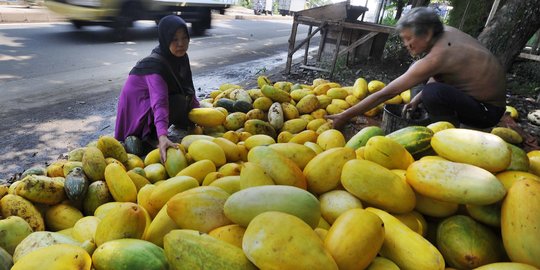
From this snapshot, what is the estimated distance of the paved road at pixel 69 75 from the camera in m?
3.83

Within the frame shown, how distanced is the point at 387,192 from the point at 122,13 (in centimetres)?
1022

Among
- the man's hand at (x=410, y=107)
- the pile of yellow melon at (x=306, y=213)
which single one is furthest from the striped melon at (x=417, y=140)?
the man's hand at (x=410, y=107)

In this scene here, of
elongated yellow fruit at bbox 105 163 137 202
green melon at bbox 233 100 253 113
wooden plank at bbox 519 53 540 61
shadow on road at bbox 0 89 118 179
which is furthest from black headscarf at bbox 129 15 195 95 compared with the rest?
wooden plank at bbox 519 53 540 61

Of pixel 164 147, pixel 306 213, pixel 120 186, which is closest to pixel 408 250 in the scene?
pixel 306 213

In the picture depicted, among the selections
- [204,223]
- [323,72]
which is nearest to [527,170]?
[204,223]

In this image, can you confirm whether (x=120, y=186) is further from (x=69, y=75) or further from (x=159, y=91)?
(x=69, y=75)

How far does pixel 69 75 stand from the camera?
20.6ft

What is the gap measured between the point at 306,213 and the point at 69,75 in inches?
254

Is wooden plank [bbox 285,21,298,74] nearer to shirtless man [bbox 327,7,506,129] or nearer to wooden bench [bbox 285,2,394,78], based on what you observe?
wooden bench [bbox 285,2,394,78]

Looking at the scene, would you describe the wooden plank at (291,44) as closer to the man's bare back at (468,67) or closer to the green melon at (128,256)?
the man's bare back at (468,67)

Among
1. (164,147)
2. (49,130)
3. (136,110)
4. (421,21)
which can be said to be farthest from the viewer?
(49,130)

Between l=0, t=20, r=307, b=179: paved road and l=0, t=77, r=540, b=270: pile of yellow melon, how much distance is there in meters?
1.86

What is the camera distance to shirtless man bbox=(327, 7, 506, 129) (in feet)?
10.1

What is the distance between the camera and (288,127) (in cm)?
346
